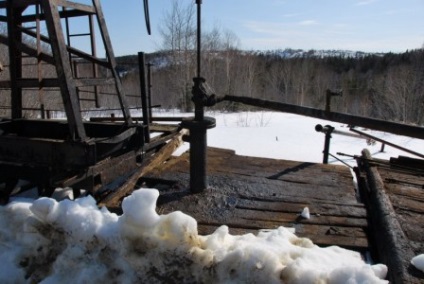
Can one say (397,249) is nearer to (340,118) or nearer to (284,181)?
(340,118)

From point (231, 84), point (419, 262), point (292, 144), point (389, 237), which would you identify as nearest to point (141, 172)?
point (389, 237)

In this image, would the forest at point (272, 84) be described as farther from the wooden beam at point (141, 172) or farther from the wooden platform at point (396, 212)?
the wooden platform at point (396, 212)

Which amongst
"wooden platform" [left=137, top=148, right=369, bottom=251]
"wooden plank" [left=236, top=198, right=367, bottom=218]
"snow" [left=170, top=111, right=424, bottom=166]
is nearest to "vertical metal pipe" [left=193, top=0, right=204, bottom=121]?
"wooden platform" [left=137, top=148, right=369, bottom=251]

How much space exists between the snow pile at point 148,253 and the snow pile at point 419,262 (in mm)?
207

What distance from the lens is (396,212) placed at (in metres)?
3.19

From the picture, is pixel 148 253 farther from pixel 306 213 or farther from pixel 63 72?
pixel 63 72

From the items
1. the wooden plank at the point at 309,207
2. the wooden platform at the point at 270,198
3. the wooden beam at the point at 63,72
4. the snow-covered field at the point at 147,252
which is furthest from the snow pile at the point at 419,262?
the wooden beam at the point at 63,72

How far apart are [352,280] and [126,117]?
319cm

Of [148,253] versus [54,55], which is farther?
[54,55]

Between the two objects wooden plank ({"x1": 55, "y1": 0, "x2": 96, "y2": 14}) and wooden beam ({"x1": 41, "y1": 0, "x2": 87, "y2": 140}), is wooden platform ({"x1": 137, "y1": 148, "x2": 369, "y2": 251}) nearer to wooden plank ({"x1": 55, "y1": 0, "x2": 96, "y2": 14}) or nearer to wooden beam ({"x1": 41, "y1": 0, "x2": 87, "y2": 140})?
wooden beam ({"x1": 41, "y1": 0, "x2": 87, "y2": 140})

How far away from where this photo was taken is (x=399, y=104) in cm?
2739

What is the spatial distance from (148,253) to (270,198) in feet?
5.01

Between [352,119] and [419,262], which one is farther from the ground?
[352,119]

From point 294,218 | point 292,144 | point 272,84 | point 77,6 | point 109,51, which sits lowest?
point 292,144
